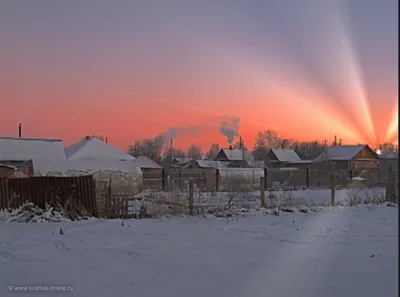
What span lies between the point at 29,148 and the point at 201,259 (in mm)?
38107

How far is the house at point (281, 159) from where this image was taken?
248 ft

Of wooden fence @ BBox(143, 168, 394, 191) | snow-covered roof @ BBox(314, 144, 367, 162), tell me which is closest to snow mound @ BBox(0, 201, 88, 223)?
wooden fence @ BBox(143, 168, 394, 191)

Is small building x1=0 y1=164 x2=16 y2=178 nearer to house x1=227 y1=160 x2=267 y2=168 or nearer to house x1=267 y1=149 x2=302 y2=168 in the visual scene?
house x1=267 y1=149 x2=302 y2=168

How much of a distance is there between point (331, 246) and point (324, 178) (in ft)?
114

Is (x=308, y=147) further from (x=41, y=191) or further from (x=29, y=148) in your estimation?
(x=41, y=191)

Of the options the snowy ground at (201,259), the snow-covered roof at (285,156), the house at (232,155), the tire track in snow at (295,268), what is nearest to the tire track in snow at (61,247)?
the snowy ground at (201,259)

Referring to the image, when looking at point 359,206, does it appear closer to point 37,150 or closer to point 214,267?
point 214,267

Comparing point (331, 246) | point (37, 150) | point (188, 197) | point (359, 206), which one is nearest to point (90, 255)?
point (331, 246)

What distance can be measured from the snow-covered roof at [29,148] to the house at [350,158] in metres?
36.9

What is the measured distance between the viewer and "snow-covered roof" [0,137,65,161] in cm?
4103

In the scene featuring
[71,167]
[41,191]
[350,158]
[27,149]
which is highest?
[27,149]

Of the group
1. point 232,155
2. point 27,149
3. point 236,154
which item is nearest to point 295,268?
point 27,149

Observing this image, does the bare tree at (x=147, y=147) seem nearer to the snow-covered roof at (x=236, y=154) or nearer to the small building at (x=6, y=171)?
the snow-covered roof at (x=236, y=154)

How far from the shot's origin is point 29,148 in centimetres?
4247
